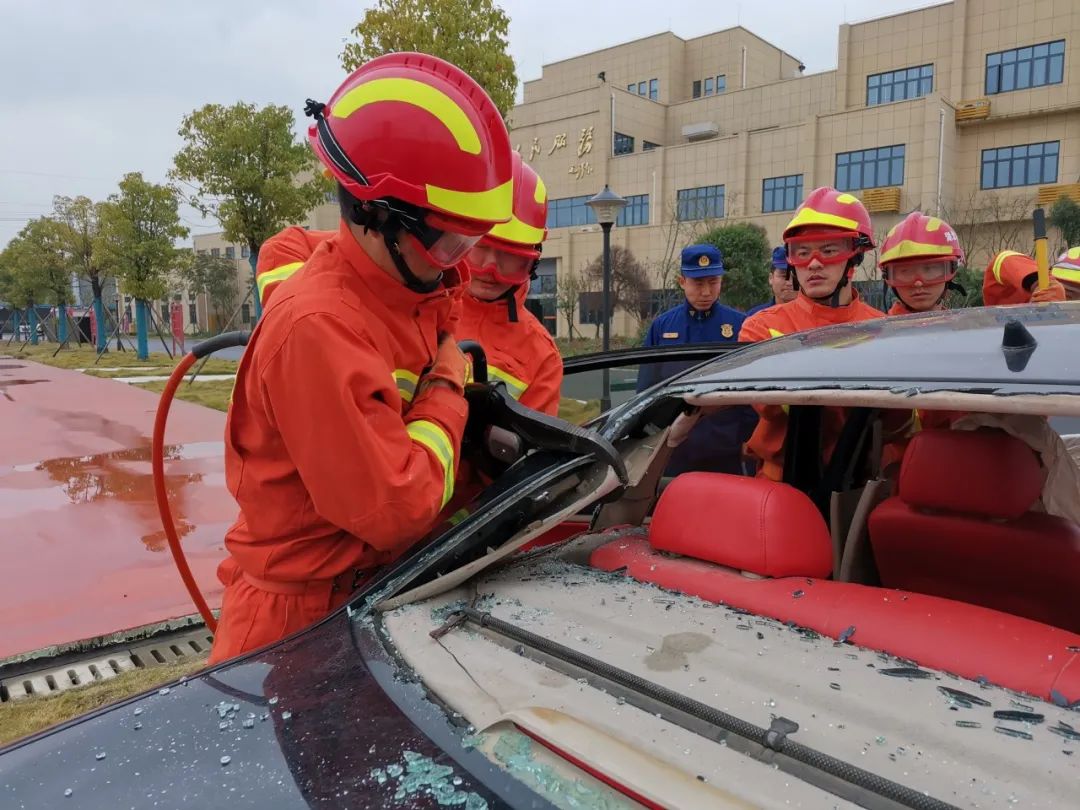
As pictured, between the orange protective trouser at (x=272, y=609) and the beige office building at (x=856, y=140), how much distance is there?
2109 centimetres

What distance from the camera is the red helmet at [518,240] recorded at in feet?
8.73

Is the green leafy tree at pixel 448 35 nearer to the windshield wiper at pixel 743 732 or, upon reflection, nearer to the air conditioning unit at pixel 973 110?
the windshield wiper at pixel 743 732

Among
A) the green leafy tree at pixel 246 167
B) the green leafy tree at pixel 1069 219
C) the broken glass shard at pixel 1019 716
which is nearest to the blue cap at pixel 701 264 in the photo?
the broken glass shard at pixel 1019 716

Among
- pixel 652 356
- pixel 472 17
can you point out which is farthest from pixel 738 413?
pixel 472 17

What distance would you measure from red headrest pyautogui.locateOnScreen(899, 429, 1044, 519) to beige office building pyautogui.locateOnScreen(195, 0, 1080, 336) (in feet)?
66.3

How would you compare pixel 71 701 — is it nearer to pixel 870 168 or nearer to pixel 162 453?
pixel 162 453

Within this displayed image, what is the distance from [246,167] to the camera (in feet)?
55.2

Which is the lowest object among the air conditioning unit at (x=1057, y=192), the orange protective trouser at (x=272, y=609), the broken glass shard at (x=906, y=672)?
the orange protective trouser at (x=272, y=609)

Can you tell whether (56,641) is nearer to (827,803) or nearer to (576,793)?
(576,793)

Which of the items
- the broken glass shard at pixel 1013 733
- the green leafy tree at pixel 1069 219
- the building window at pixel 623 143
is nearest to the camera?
the broken glass shard at pixel 1013 733

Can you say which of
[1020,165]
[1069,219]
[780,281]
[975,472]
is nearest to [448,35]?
[780,281]

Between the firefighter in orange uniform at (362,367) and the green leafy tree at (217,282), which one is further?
the green leafy tree at (217,282)

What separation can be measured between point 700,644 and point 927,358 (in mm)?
788

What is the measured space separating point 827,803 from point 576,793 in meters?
0.31
